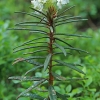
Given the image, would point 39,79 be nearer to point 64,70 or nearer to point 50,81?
point 50,81

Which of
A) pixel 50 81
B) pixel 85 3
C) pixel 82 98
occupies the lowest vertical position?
pixel 82 98

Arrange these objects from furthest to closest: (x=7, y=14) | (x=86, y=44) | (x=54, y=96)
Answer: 1. (x=7, y=14)
2. (x=86, y=44)
3. (x=54, y=96)

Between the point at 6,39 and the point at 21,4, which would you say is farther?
the point at 21,4

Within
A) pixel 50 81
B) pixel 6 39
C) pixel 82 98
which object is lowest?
pixel 82 98

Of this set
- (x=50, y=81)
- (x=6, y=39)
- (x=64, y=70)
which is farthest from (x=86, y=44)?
(x=50, y=81)

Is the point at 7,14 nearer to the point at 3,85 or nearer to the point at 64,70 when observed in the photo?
the point at 64,70

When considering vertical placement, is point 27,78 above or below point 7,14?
below

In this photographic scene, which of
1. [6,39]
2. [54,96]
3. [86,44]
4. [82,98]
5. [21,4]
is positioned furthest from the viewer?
[21,4]

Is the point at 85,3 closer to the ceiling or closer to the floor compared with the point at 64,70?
closer to the ceiling

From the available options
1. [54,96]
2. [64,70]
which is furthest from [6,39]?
[54,96]
